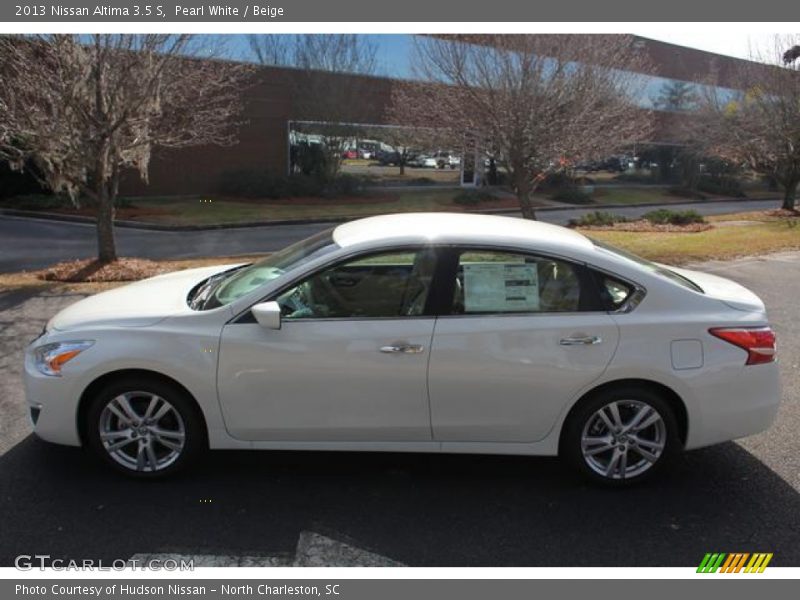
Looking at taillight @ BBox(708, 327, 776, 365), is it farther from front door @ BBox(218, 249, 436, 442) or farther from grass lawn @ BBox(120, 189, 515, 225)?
grass lawn @ BBox(120, 189, 515, 225)

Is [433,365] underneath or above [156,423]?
above

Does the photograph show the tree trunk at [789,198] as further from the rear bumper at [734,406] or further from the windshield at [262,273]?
the windshield at [262,273]

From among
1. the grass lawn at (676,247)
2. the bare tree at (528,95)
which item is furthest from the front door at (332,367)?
the bare tree at (528,95)

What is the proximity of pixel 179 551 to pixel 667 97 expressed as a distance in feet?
123

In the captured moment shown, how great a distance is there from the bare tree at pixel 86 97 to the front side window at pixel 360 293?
294 inches

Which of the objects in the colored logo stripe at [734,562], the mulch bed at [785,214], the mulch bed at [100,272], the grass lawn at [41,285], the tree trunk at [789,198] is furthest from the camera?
the tree trunk at [789,198]

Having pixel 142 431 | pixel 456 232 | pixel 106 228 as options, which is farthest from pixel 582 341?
pixel 106 228

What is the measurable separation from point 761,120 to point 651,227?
8.48 m

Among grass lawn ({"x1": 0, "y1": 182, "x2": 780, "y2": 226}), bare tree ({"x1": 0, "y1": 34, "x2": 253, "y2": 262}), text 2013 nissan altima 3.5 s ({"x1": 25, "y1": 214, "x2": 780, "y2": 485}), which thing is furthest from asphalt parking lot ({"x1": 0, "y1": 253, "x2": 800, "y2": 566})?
grass lawn ({"x1": 0, "y1": 182, "x2": 780, "y2": 226})

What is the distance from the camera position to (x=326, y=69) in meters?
25.3

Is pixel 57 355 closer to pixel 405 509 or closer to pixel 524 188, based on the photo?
pixel 405 509

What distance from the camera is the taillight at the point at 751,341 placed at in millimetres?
3566

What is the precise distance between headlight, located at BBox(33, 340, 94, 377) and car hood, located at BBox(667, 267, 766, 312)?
11.6 ft

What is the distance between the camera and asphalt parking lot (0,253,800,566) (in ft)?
10.2
